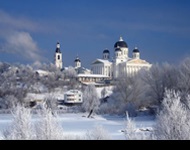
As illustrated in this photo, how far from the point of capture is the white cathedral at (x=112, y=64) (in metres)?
45.2

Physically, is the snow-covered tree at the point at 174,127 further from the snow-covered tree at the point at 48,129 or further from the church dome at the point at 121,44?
the church dome at the point at 121,44

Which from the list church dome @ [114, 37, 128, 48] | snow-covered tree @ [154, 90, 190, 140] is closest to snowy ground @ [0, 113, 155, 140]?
snow-covered tree @ [154, 90, 190, 140]

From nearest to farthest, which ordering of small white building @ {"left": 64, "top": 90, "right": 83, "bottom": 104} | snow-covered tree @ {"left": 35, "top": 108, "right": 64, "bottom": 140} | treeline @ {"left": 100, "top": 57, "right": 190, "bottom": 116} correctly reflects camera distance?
snow-covered tree @ {"left": 35, "top": 108, "right": 64, "bottom": 140} → treeline @ {"left": 100, "top": 57, "right": 190, "bottom": 116} → small white building @ {"left": 64, "top": 90, "right": 83, "bottom": 104}

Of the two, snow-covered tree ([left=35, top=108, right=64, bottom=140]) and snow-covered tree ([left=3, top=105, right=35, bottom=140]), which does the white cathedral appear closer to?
snow-covered tree ([left=3, top=105, right=35, bottom=140])

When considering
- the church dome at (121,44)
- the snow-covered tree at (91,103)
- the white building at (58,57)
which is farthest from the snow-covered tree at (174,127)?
the white building at (58,57)

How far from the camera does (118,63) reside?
48.4 metres

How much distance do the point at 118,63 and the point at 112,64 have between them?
47.9 inches

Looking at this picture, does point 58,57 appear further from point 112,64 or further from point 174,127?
point 174,127

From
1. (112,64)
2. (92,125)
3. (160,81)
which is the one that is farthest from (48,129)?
(112,64)

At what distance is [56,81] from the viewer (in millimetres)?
37562

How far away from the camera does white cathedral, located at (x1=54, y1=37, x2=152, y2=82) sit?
1780 inches
